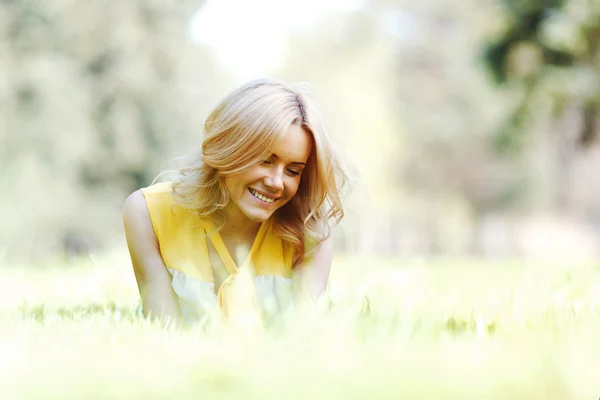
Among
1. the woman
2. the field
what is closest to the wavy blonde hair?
the woman

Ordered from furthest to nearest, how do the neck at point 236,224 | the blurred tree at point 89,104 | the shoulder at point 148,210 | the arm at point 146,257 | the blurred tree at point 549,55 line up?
the blurred tree at point 89,104 → the blurred tree at point 549,55 → the neck at point 236,224 → the shoulder at point 148,210 → the arm at point 146,257

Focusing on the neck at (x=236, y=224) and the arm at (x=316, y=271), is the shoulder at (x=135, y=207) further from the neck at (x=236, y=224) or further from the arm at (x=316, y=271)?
the arm at (x=316, y=271)

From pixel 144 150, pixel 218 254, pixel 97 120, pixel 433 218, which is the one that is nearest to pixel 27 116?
pixel 97 120

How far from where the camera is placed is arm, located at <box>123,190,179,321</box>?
8.49ft

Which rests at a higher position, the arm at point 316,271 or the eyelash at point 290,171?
the eyelash at point 290,171

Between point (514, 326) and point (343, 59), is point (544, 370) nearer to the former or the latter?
point (514, 326)

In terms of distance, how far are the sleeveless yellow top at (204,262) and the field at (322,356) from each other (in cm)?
24

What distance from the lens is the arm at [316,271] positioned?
2.76 m

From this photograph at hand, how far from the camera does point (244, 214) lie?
2.76m

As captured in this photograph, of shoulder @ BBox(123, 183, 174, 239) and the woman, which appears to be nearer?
the woman

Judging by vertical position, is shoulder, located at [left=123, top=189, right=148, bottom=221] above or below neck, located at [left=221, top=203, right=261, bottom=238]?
above

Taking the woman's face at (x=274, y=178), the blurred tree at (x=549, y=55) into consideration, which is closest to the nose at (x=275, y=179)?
the woman's face at (x=274, y=178)

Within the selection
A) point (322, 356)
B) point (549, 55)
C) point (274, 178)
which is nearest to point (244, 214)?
point (274, 178)

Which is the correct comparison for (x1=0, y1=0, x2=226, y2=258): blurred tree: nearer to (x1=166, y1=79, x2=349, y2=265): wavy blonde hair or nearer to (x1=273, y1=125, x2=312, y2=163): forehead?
(x1=166, y1=79, x2=349, y2=265): wavy blonde hair
